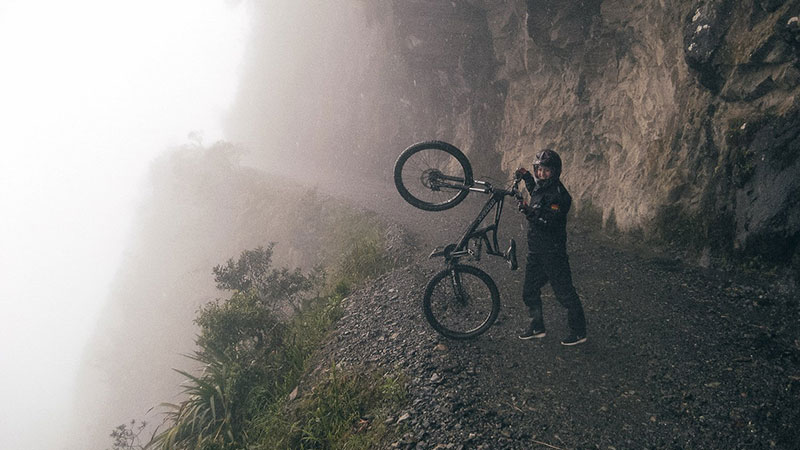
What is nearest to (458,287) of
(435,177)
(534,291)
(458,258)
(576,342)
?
(458,258)

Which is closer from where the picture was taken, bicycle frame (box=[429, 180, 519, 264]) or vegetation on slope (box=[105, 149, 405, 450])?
vegetation on slope (box=[105, 149, 405, 450])

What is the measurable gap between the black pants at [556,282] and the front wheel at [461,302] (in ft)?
1.91

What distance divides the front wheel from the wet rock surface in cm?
27

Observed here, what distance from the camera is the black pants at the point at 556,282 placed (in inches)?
233

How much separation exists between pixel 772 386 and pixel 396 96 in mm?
23201

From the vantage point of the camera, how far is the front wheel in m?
6.48

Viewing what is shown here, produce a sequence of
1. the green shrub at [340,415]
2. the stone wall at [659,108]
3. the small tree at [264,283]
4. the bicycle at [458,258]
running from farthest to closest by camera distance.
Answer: the small tree at [264,283]
the stone wall at [659,108]
the bicycle at [458,258]
the green shrub at [340,415]

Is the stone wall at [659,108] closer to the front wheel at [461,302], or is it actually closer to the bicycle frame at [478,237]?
the bicycle frame at [478,237]

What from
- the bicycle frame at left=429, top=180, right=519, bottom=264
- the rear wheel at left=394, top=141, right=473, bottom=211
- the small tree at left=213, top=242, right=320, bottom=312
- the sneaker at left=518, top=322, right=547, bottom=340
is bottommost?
the sneaker at left=518, top=322, right=547, bottom=340

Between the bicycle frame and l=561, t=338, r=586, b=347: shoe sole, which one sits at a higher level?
the bicycle frame

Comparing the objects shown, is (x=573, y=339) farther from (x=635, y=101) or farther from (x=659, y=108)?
(x=635, y=101)

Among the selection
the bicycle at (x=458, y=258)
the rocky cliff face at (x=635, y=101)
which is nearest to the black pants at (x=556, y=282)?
the bicycle at (x=458, y=258)

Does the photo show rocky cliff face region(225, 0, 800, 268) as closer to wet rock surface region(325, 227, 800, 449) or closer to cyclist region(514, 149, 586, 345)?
wet rock surface region(325, 227, 800, 449)

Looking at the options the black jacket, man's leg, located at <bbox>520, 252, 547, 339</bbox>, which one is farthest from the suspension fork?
the black jacket
